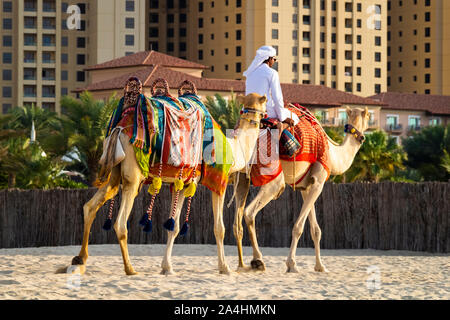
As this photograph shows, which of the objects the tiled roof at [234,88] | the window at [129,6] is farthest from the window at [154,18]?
the tiled roof at [234,88]

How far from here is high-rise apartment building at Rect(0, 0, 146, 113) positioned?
100 meters

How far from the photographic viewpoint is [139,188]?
11.7 meters

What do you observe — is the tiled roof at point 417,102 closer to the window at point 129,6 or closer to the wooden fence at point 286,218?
the window at point 129,6

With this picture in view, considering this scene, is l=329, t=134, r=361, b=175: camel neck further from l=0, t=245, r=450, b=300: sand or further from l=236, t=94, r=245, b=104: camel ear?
l=236, t=94, r=245, b=104: camel ear

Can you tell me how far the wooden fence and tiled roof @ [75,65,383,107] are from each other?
4935 centimetres

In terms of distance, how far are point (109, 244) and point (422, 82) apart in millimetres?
102706

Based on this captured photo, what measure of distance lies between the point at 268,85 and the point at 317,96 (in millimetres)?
72207

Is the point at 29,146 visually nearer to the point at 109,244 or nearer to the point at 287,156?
the point at 109,244

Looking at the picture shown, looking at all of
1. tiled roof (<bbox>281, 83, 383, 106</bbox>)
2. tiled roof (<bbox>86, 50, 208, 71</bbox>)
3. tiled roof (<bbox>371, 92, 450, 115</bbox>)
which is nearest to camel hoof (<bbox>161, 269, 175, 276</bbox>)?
Result: tiled roof (<bbox>86, 50, 208, 71</bbox>)

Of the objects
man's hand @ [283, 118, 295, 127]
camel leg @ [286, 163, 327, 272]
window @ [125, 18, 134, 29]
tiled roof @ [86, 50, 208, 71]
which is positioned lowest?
camel leg @ [286, 163, 327, 272]

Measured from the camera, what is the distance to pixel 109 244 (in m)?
19.7

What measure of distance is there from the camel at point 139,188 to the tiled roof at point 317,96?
6880 centimetres

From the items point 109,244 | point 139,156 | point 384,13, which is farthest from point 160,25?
point 139,156

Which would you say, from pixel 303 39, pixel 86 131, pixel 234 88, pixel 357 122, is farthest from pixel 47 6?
pixel 357 122
